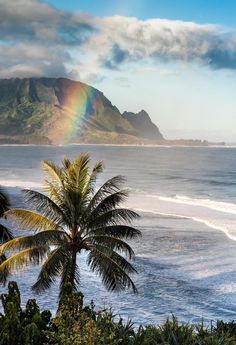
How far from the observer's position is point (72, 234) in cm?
2247

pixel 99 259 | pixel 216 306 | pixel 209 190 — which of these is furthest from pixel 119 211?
pixel 209 190

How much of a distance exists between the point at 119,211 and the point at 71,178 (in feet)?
8.52

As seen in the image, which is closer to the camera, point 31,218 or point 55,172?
point 31,218

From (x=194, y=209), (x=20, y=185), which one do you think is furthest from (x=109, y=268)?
(x=20, y=185)

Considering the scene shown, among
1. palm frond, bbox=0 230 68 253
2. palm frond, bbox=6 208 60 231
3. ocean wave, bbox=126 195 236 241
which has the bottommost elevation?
ocean wave, bbox=126 195 236 241

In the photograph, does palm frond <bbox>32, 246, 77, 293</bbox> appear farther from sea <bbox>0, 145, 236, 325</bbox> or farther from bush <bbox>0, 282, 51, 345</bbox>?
sea <bbox>0, 145, 236, 325</bbox>

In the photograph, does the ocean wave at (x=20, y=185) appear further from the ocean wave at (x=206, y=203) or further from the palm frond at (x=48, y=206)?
the palm frond at (x=48, y=206)

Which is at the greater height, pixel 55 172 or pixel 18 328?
pixel 55 172

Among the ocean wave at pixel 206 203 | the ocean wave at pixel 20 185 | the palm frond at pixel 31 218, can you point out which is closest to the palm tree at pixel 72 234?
the palm frond at pixel 31 218

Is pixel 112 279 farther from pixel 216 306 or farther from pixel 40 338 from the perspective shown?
pixel 216 306

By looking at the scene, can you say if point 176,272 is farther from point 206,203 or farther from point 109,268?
point 206,203

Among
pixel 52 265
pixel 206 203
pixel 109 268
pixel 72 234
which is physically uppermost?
pixel 72 234

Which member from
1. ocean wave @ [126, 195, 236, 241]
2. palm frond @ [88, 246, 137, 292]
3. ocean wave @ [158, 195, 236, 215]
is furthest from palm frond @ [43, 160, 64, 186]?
ocean wave @ [158, 195, 236, 215]

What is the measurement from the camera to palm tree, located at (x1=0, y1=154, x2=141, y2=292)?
21.8 metres
